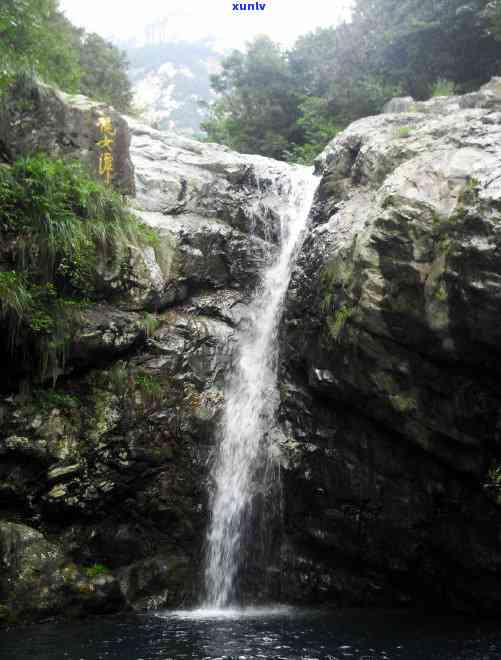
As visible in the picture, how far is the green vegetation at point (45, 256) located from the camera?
768 centimetres

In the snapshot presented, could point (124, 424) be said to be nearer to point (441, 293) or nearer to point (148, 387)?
point (148, 387)

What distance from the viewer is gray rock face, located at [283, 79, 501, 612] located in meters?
6.61

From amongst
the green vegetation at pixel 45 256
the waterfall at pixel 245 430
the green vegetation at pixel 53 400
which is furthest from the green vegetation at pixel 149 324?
the green vegetation at pixel 53 400

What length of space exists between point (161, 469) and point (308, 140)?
14384 millimetres

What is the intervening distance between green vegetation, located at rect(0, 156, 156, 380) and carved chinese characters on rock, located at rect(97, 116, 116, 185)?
1.59 meters

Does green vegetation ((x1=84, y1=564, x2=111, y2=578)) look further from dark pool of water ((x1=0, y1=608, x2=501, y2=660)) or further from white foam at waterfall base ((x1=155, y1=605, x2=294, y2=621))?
white foam at waterfall base ((x1=155, y1=605, x2=294, y2=621))

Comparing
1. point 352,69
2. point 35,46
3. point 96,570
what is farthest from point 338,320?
point 352,69

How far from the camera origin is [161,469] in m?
8.43

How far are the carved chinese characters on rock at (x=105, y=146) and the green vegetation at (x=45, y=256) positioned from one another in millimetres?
1590

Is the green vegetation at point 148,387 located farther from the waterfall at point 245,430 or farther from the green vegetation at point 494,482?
the green vegetation at point 494,482

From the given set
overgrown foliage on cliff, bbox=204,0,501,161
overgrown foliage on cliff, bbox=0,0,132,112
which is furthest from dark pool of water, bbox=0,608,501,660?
overgrown foliage on cliff, bbox=204,0,501,161

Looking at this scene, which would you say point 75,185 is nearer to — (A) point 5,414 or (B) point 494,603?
(A) point 5,414

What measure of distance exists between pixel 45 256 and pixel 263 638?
5871 millimetres

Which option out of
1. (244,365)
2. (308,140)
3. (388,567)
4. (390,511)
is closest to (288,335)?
(244,365)
